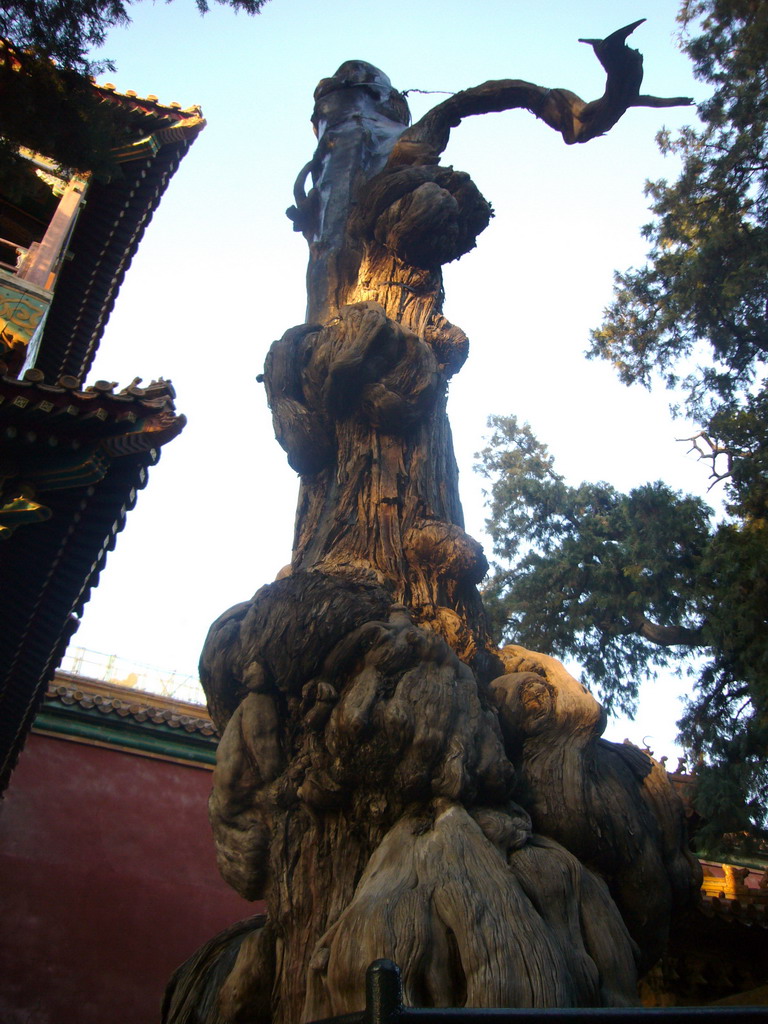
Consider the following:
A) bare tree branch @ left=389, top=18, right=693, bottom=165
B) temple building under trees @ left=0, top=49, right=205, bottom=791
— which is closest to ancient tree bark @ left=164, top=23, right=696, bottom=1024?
bare tree branch @ left=389, top=18, right=693, bottom=165

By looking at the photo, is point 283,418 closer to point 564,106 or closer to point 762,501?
point 564,106

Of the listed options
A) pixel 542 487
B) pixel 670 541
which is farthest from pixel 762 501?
pixel 542 487

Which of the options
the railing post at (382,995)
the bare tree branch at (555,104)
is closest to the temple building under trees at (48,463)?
the bare tree branch at (555,104)

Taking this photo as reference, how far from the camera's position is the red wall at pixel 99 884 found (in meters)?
6.91

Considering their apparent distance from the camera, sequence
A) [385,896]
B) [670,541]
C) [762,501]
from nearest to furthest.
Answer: [385,896] < [762,501] < [670,541]

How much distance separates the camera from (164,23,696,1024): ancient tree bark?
6.06 ft

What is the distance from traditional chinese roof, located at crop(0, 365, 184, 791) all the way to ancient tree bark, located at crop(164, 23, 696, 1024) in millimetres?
1825

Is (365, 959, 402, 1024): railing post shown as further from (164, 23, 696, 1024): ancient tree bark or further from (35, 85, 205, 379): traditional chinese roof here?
(35, 85, 205, 379): traditional chinese roof

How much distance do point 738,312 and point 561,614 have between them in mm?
4302

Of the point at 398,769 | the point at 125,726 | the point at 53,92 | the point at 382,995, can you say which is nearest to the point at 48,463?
the point at 53,92

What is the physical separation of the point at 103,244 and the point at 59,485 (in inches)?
176

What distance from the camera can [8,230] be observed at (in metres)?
8.24

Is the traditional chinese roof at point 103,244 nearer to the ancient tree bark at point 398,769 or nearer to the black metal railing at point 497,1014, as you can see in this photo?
the ancient tree bark at point 398,769

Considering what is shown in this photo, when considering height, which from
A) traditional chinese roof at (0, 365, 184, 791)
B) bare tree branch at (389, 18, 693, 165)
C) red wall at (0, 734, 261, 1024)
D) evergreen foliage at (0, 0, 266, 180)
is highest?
bare tree branch at (389, 18, 693, 165)
